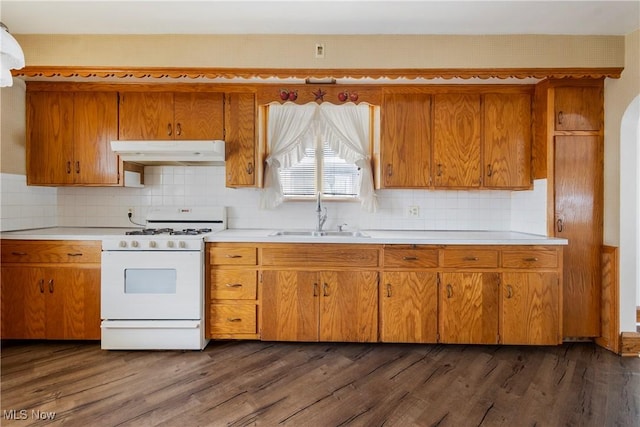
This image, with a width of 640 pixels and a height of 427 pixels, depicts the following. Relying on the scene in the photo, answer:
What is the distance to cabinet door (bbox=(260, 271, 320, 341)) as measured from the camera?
107 inches

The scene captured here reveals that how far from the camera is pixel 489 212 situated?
11.0 feet

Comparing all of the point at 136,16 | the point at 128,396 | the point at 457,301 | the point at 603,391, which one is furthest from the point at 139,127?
the point at 603,391

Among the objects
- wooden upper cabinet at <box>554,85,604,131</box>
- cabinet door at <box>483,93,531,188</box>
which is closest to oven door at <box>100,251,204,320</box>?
cabinet door at <box>483,93,531,188</box>

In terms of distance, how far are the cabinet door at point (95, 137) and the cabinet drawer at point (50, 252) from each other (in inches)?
24.0

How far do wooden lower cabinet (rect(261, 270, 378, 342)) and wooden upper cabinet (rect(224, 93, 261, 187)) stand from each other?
0.89 meters

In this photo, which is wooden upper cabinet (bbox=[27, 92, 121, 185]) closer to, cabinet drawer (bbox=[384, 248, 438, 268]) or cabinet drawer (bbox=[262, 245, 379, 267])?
cabinet drawer (bbox=[262, 245, 379, 267])

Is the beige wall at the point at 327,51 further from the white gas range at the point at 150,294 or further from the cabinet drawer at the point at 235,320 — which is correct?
the cabinet drawer at the point at 235,320

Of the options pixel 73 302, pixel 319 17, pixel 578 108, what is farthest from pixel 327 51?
pixel 73 302

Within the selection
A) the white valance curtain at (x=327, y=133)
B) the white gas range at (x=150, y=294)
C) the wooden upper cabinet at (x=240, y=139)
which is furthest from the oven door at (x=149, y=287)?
the white valance curtain at (x=327, y=133)

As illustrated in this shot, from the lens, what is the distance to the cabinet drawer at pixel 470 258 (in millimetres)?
2680

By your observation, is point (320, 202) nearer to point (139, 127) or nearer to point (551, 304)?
point (139, 127)

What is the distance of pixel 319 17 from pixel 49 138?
254 centimetres

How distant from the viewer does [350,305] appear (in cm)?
271

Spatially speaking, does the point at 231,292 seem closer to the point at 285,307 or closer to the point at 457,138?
the point at 285,307
